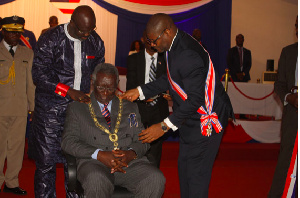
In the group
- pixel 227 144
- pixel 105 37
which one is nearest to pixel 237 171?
pixel 227 144

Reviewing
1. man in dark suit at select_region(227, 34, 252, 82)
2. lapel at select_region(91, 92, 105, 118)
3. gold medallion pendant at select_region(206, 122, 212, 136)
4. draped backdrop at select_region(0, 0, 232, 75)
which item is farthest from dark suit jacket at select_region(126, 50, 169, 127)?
draped backdrop at select_region(0, 0, 232, 75)

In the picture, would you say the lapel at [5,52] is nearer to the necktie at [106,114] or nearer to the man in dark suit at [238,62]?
the necktie at [106,114]

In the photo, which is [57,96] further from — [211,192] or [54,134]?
[211,192]

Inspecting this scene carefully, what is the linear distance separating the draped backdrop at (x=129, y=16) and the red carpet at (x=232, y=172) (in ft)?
18.7

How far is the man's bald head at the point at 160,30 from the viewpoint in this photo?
298cm

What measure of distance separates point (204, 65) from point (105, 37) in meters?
9.59

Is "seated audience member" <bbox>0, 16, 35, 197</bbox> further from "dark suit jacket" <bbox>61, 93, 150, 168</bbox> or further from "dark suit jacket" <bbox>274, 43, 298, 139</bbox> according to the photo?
"dark suit jacket" <bbox>274, 43, 298, 139</bbox>

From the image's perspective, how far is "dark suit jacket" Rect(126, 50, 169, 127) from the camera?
4.63m

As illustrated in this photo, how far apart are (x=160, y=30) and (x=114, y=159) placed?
41.3 inches

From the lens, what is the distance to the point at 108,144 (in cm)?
340

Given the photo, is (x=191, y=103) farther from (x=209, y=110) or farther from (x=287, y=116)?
(x=287, y=116)

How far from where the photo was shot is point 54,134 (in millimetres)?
3715

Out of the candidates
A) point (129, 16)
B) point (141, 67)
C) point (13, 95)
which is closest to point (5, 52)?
point (13, 95)

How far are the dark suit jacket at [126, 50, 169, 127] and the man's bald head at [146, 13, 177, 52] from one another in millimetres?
1567
